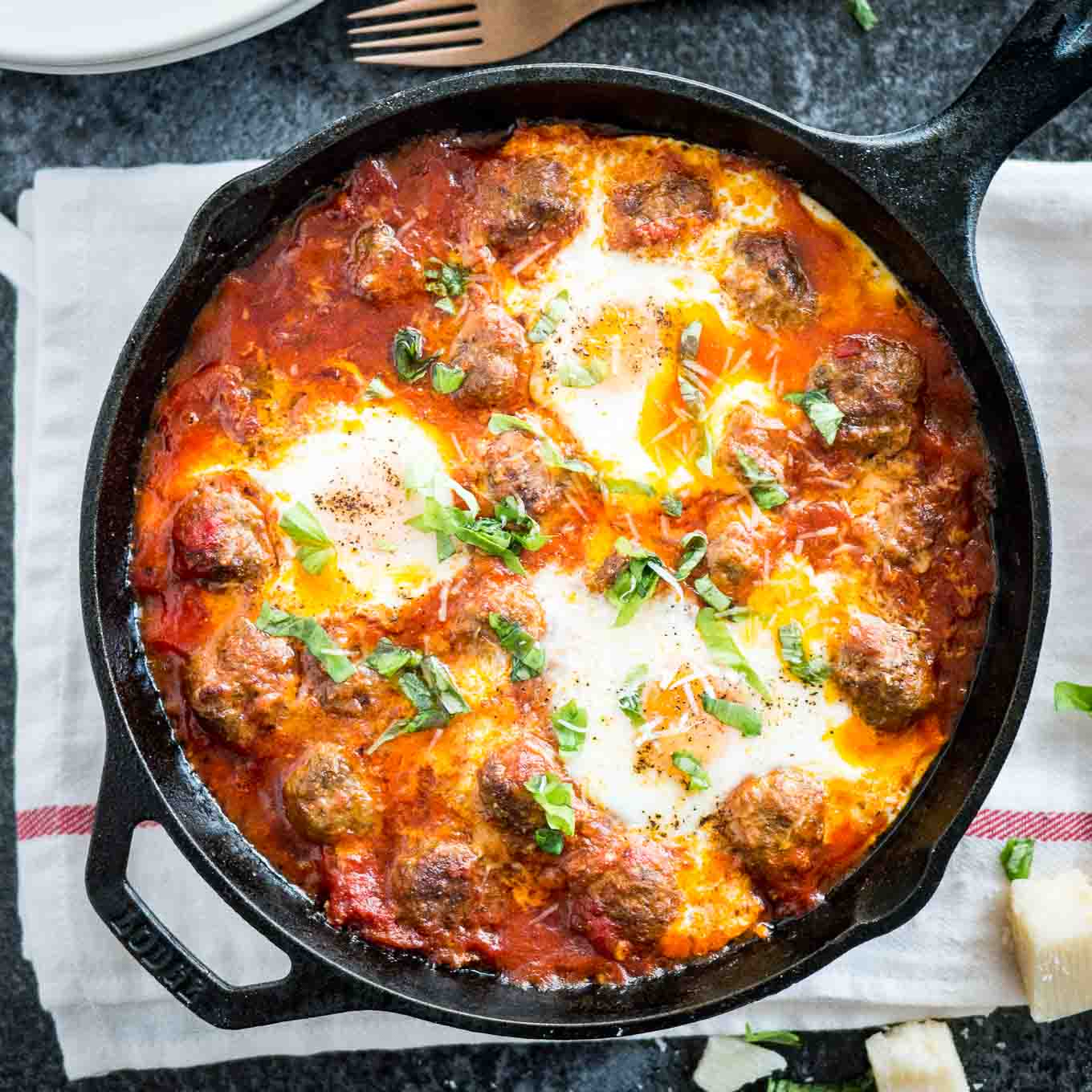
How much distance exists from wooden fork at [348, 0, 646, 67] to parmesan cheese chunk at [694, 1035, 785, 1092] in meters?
3.32

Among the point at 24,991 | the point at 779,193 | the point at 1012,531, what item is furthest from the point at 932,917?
the point at 24,991

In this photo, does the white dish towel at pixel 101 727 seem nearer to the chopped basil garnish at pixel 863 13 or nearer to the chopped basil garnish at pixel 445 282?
the chopped basil garnish at pixel 863 13

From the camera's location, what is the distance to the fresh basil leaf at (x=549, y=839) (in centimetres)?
385

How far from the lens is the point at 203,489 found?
3.89 metres

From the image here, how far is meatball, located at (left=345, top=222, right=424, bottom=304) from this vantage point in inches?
155

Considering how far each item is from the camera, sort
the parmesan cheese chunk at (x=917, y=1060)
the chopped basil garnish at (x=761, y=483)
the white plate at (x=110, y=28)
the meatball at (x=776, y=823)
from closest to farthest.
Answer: the meatball at (x=776, y=823)
the chopped basil garnish at (x=761, y=483)
the white plate at (x=110, y=28)
the parmesan cheese chunk at (x=917, y=1060)

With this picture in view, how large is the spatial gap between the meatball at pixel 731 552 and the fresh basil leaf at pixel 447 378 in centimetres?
84

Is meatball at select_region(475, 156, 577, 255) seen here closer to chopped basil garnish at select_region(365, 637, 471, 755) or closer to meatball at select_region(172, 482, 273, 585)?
meatball at select_region(172, 482, 273, 585)

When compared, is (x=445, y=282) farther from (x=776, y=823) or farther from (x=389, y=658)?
(x=776, y=823)

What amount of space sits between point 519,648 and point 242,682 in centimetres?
79

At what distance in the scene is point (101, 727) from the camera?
4.46 meters

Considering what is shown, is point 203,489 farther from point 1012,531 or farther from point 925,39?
point 925,39

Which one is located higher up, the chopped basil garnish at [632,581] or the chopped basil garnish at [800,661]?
the chopped basil garnish at [632,581]

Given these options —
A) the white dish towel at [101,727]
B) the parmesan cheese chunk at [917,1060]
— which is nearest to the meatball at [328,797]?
the white dish towel at [101,727]
